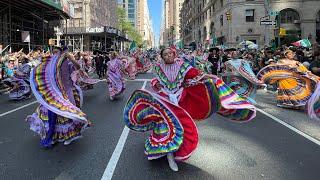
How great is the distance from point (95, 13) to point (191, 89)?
72.3 metres

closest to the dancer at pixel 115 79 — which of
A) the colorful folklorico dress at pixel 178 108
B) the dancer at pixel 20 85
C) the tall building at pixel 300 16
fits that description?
the dancer at pixel 20 85

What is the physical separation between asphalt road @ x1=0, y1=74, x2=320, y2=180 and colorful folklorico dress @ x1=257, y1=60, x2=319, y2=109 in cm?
184

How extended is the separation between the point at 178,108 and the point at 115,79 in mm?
9791

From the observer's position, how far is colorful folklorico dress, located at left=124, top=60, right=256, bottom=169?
18.4 ft

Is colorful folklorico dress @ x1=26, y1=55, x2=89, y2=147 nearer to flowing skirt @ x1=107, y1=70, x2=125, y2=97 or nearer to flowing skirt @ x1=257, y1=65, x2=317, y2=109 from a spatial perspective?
flowing skirt @ x1=257, y1=65, x2=317, y2=109

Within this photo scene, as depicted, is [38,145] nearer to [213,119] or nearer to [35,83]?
[35,83]

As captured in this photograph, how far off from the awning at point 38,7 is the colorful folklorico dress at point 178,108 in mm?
29899

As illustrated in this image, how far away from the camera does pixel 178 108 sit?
5668 mm

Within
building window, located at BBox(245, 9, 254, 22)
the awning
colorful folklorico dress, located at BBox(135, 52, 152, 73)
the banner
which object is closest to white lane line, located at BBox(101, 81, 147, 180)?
colorful folklorico dress, located at BBox(135, 52, 152, 73)

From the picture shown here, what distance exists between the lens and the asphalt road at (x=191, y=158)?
18.6 feet

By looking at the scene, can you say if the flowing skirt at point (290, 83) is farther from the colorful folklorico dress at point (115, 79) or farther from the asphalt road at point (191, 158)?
the colorful folklorico dress at point (115, 79)

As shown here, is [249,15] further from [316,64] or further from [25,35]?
[316,64]

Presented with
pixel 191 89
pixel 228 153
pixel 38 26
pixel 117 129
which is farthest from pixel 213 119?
pixel 38 26

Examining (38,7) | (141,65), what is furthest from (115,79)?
(38,7)
